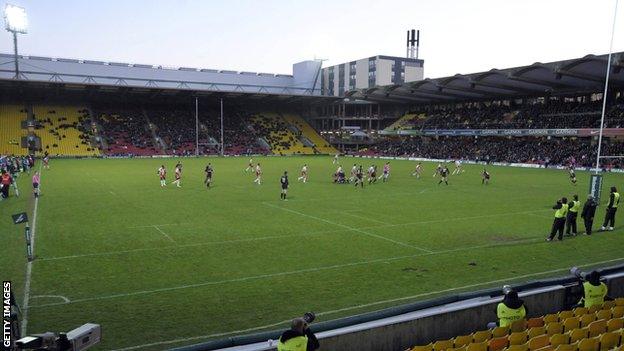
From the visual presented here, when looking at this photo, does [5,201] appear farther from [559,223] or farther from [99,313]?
[559,223]

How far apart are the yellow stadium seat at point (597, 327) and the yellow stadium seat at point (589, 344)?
1.78 ft

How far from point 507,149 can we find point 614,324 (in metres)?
65.2

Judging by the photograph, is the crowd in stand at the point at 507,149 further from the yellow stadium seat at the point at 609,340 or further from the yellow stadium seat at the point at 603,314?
the yellow stadium seat at the point at 609,340

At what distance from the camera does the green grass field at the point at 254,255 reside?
34.3 feet

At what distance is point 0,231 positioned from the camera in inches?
722

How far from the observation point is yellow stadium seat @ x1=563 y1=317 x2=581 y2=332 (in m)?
7.68

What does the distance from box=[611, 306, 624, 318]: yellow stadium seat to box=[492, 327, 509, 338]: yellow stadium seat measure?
210cm

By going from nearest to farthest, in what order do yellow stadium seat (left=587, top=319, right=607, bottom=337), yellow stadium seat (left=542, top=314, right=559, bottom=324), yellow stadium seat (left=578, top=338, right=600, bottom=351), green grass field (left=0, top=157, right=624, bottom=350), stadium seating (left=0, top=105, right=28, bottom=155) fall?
yellow stadium seat (left=578, top=338, right=600, bottom=351)
yellow stadium seat (left=587, top=319, right=607, bottom=337)
yellow stadium seat (left=542, top=314, right=559, bottom=324)
green grass field (left=0, top=157, right=624, bottom=350)
stadium seating (left=0, top=105, right=28, bottom=155)

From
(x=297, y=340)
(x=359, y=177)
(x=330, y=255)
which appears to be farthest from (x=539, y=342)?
(x=359, y=177)

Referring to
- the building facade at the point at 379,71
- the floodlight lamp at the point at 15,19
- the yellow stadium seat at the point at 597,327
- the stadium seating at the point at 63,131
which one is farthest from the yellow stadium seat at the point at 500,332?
the building facade at the point at 379,71

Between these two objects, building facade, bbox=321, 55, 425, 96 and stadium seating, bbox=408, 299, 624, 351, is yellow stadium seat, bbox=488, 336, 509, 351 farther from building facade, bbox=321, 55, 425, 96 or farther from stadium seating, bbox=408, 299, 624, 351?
building facade, bbox=321, 55, 425, 96

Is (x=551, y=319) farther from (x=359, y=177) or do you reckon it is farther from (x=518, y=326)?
(x=359, y=177)

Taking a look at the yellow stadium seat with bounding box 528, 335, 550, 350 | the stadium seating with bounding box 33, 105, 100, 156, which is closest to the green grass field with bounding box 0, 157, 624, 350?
the yellow stadium seat with bounding box 528, 335, 550, 350

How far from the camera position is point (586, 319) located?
7.93 meters
